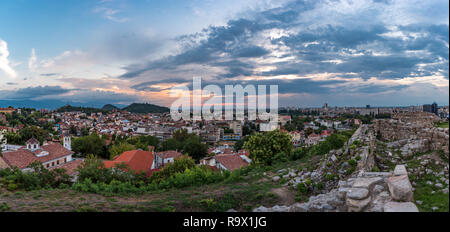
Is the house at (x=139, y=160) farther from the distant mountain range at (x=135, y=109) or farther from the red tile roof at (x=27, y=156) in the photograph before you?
the distant mountain range at (x=135, y=109)

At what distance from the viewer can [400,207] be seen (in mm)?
3111

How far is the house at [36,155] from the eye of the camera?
57.1 feet

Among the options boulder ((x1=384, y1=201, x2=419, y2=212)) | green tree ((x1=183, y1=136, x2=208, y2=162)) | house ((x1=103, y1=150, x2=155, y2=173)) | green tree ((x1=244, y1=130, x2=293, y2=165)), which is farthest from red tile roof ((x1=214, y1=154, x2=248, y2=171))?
green tree ((x1=183, y1=136, x2=208, y2=162))

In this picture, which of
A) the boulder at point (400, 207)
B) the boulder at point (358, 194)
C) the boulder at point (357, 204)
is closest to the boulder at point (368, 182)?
the boulder at point (358, 194)

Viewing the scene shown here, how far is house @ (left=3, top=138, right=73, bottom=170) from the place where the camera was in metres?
17.4

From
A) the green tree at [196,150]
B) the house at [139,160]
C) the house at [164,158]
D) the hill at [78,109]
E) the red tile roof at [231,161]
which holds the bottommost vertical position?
the green tree at [196,150]

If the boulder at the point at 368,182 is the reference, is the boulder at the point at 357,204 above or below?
below

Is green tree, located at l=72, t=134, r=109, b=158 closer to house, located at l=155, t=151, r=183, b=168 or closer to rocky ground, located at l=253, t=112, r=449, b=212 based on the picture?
house, located at l=155, t=151, r=183, b=168

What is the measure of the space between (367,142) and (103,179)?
9.03 m

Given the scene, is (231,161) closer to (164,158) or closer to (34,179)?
(164,158)

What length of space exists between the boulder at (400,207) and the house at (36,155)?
809 inches

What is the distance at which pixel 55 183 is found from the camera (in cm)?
941
